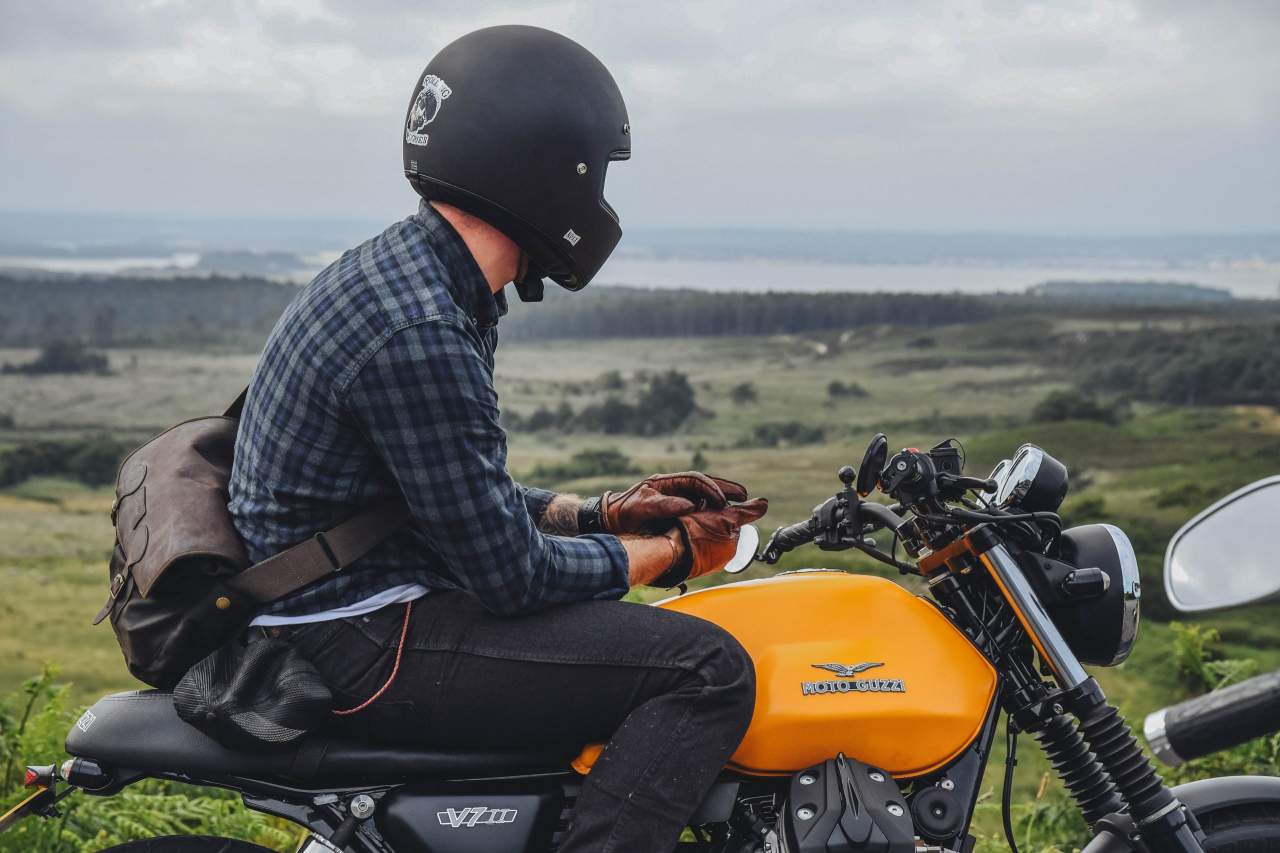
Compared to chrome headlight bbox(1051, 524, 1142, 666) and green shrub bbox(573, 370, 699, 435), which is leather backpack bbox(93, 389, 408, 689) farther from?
green shrub bbox(573, 370, 699, 435)

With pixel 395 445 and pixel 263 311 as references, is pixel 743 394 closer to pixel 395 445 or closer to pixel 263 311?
pixel 263 311

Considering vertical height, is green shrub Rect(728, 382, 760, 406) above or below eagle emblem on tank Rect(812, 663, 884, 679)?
below

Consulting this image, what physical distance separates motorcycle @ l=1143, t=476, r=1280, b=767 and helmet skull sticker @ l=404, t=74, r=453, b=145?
7.39 ft

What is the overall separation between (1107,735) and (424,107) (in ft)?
8.59

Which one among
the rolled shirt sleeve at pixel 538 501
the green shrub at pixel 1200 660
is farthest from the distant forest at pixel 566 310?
the rolled shirt sleeve at pixel 538 501

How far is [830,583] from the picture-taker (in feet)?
10.6

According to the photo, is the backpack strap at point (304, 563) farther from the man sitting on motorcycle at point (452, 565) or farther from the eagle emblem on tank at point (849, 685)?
the eagle emblem on tank at point (849, 685)

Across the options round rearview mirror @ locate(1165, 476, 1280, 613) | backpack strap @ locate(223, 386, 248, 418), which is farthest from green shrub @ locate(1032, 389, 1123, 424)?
backpack strap @ locate(223, 386, 248, 418)

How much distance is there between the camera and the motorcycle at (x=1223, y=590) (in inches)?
68.5

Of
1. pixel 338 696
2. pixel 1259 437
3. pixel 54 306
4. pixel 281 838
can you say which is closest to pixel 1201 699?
pixel 338 696

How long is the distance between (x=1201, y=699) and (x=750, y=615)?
A: 1.49 m

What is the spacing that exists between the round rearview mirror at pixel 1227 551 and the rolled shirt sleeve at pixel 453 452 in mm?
1510

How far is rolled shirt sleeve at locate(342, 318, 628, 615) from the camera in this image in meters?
2.66

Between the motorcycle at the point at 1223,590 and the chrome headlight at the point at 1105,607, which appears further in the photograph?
the chrome headlight at the point at 1105,607
